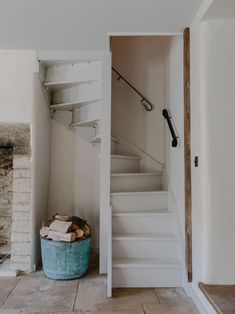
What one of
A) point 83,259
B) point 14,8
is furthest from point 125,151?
point 14,8

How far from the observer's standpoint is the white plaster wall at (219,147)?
232cm

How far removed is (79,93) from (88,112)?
27 centimetres

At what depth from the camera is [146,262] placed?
114 inches

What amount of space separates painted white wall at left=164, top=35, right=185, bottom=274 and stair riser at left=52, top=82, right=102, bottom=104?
35.3 inches

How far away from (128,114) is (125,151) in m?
0.54

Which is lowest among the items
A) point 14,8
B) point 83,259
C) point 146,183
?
point 83,259

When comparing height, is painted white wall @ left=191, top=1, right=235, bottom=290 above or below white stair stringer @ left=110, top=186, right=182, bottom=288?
above

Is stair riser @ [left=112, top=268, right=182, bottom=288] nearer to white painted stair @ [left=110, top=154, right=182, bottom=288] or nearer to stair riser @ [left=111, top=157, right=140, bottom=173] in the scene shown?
white painted stair @ [left=110, top=154, right=182, bottom=288]

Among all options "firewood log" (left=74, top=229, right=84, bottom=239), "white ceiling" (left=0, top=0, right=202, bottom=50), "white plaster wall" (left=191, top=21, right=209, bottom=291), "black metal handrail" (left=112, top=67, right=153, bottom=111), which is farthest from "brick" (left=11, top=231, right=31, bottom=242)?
"black metal handrail" (left=112, top=67, right=153, bottom=111)

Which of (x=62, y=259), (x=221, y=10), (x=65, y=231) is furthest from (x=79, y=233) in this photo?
(x=221, y=10)

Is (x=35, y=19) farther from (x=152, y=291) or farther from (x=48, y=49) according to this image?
(x=152, y=291)

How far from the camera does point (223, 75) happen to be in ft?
7.86

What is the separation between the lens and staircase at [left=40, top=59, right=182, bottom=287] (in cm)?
287

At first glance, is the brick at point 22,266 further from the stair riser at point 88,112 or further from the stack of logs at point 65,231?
the stair riser at point 88,112
